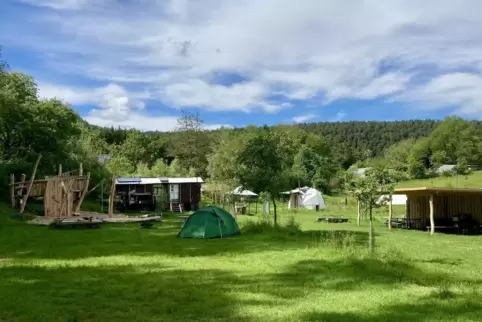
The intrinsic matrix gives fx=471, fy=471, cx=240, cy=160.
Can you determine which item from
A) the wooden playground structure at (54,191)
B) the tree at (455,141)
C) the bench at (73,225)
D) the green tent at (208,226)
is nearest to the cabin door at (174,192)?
the wooden playground structure at (54,191)

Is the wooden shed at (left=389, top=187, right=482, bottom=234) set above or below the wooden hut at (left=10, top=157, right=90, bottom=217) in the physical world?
below

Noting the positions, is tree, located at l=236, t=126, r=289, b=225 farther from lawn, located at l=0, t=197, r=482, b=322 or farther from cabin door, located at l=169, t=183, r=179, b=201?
cabin door, located at l=169, t=183, r=179, b=201

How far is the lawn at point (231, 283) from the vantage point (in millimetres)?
6605

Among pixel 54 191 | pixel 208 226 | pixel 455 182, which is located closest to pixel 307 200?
pixel 455 182

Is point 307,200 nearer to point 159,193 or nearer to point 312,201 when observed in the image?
point 312,201

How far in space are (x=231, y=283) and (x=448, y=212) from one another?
23091 millimetres

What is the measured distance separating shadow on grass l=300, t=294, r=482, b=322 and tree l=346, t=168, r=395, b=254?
743cm

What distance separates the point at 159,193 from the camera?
38.1 metres

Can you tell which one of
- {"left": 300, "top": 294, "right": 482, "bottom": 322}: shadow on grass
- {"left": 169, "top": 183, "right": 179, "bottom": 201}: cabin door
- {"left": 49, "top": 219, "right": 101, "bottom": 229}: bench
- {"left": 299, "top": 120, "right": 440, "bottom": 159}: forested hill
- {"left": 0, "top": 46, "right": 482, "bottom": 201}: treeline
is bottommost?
{"left": 300, "top": 294, "right": 482, "bottom": 322}: shadow on grass

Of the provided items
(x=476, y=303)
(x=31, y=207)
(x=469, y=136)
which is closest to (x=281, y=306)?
(x=476, y=303)

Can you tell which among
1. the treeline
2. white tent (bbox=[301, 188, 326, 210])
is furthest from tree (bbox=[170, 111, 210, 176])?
white tent (bbox=[301, 188, 326, 210])

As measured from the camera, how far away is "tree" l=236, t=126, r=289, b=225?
19844 millimetres

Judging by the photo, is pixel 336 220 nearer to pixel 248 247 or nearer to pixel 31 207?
pixel 248 247

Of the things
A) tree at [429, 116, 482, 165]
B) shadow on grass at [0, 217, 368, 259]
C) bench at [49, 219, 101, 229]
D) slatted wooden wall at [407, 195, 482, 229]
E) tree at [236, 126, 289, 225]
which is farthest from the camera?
tree at [429, 116, 482, 165]
